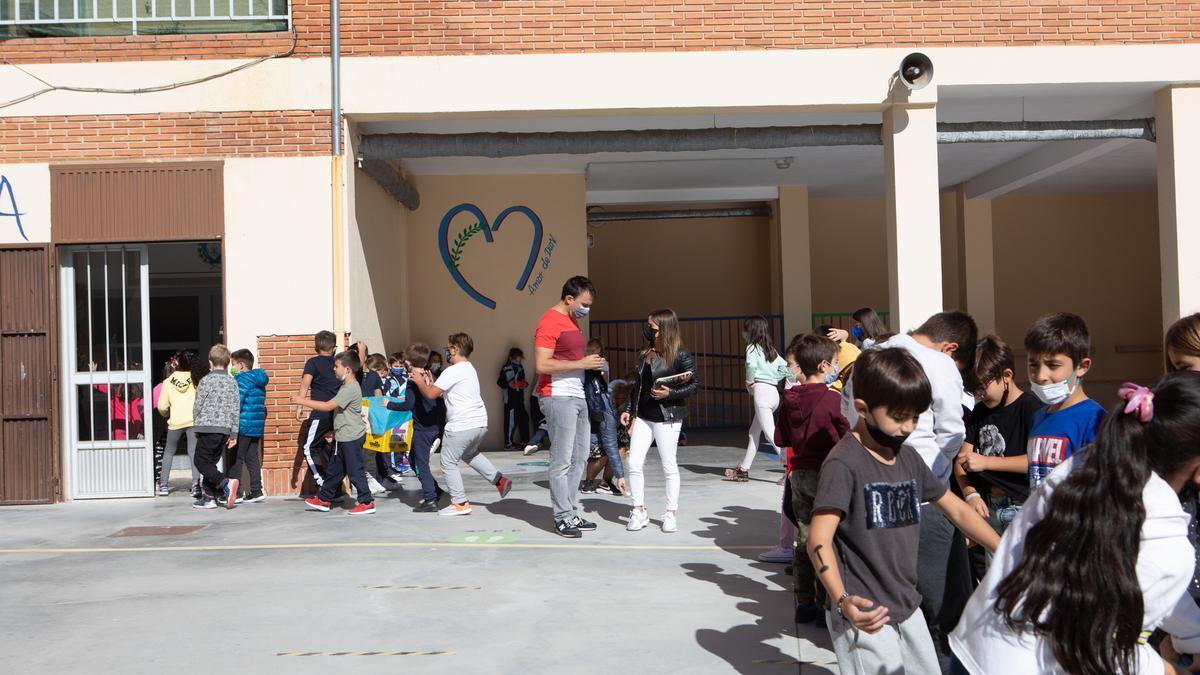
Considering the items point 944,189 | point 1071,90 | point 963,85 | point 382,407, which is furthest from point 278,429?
point 944,189

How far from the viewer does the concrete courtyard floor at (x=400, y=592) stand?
5066 mm

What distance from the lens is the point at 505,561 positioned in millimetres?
7152

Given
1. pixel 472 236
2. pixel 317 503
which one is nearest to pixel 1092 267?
pixel 472 236

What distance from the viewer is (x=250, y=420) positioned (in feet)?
32.3

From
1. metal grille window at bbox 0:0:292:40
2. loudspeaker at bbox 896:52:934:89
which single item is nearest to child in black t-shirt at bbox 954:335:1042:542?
loudspeaker at bbox 896:52:934:89

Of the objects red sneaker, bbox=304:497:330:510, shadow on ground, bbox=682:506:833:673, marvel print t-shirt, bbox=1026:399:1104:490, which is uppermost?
marvel print t-shirt, bbox=1026:399:1104:490

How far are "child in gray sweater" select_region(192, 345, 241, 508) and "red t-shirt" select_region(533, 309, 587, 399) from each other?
3.37m

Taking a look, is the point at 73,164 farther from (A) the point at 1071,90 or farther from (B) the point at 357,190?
(A) the point at 1071,90

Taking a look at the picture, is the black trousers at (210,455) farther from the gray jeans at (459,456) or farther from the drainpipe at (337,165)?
the gray jeans at (459,456)

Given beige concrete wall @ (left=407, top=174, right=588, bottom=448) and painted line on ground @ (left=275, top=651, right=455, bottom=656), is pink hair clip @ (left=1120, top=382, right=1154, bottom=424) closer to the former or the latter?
painted line on ground @ (left=275, top=651, right=455, bottom=656)

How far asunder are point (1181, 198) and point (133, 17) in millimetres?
10568

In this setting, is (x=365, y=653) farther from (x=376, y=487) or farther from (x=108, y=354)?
(x=108, y=354)

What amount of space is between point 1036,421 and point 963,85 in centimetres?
723

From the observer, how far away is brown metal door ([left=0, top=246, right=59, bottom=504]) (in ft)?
33.2
